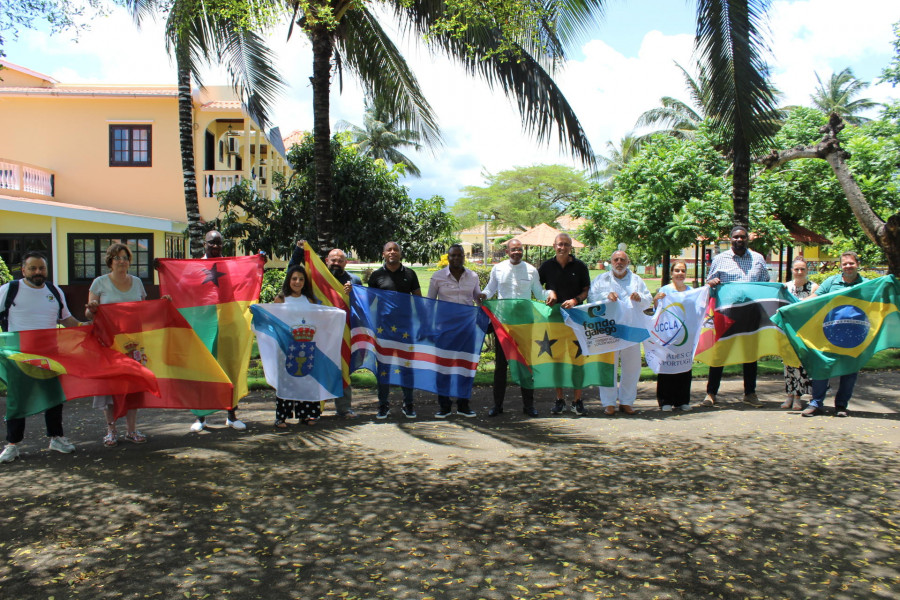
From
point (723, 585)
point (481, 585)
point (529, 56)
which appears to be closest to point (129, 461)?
point (481, 585)

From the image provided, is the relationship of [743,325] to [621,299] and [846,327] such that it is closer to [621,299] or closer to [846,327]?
[846,327]

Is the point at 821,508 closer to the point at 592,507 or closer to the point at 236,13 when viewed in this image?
the point at 592,507

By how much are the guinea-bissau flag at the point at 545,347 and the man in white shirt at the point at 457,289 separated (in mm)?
258

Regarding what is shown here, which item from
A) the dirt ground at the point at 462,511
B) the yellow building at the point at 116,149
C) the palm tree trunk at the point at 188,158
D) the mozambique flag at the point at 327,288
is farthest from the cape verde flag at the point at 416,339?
the yellow building at the point at 116,149

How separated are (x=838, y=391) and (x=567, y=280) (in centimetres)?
344

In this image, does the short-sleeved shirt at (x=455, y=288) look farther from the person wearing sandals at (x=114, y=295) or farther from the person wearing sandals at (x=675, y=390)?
the person wearing sandals at (x=114, y=295)

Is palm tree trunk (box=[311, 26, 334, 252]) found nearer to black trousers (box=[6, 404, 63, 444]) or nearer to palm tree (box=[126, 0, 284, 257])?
palm tree (box=[126, 0, 284, 257])

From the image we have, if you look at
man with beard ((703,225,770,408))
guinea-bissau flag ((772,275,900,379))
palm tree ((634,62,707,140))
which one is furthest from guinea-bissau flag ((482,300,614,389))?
palm tree ((634,62,707,140))

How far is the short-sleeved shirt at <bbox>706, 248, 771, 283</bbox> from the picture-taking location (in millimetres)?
8992

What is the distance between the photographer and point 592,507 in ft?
16.8

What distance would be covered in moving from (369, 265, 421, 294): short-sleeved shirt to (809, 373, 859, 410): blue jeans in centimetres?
496

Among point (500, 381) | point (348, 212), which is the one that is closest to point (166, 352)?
point (500, 381)

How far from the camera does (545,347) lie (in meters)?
8.51

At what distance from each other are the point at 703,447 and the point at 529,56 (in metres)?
7.34
